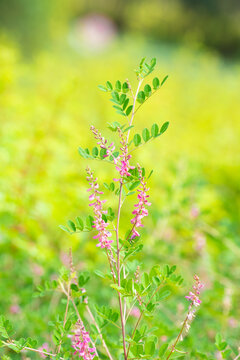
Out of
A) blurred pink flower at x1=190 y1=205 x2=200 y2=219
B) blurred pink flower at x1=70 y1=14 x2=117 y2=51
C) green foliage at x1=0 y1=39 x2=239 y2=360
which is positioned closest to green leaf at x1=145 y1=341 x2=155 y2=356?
green foliage at x1=0 y1=39 x2=239 y2=360

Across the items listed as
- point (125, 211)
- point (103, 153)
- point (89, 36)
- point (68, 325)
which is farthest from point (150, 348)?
point (89, 36)

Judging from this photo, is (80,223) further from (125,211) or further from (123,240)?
(125,211)

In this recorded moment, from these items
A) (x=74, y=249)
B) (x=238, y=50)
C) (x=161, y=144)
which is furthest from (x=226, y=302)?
(x=238, y=50)

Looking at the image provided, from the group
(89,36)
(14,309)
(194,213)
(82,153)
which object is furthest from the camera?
(89,36)

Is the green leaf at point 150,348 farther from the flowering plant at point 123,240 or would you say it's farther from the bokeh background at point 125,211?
the bokeh background at point 125,211

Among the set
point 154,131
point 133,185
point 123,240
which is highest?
point 154,131

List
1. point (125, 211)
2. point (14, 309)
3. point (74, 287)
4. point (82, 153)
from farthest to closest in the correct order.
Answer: point (125, 211) < point (14, 309) < point (74, 287) < point (82, 153)

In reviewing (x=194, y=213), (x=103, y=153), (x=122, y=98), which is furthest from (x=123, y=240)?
(x=194, y=213)

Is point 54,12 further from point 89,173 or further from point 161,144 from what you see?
point 89,173

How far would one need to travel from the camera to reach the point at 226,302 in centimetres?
165

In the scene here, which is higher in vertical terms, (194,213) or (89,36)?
(89,36)

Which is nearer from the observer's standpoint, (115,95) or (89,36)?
(115,95)

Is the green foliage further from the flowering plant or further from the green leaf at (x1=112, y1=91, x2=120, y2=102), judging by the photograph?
the green leaf at (x1=112, y1=91, x2=120, y2=102)

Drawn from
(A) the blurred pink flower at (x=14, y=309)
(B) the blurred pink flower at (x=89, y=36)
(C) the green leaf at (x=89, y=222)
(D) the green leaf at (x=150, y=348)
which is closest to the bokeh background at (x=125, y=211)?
(A) the blurred pink flower at (x=14, y=309)
